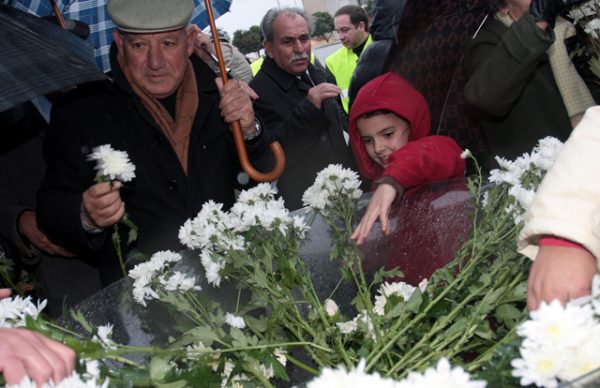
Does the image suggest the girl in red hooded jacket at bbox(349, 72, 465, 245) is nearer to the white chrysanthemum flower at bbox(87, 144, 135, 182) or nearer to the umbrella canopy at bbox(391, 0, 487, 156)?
the umbrella canopy at bbox(391, 0, 487, 156)

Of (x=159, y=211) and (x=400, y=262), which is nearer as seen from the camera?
(x=400, y=262)

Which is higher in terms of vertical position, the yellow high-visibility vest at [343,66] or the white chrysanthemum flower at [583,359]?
the white chrysanthemum flower at [583,359]

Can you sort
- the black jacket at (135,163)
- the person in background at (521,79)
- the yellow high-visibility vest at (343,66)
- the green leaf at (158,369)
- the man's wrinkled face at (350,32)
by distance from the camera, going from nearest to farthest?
the green leaf at (158,369) → the person in background at (521,79) → the black jacket at (135,163) → the yellow high-visibility vest at (343,66) → the man's wrinkled face at (350,32)

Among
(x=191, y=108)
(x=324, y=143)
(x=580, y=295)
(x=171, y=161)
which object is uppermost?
(x=580, y=295)

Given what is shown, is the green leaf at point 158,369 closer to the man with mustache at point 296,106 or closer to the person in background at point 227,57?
the person in background at point 227,57

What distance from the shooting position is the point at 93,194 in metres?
1.88

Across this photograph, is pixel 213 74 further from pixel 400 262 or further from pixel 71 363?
pixel 71 363

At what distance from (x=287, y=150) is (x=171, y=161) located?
99 cm

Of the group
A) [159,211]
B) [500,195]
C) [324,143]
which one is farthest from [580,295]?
[324,143]

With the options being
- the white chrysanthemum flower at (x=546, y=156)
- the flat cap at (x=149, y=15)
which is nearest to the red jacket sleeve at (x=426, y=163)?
the white chrysanthemum flower at (x=546, y=156)

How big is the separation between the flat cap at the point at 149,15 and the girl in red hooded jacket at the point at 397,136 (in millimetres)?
799

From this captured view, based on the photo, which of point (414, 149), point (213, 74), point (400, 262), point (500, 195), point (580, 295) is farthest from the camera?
point (213, 74)

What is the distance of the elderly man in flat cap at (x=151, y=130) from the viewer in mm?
2365

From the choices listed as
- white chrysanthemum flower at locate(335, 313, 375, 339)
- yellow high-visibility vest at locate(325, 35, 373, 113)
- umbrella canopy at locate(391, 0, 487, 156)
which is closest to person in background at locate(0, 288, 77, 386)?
white chrysanthemum flower at locate(335, 313, 375, 339)
